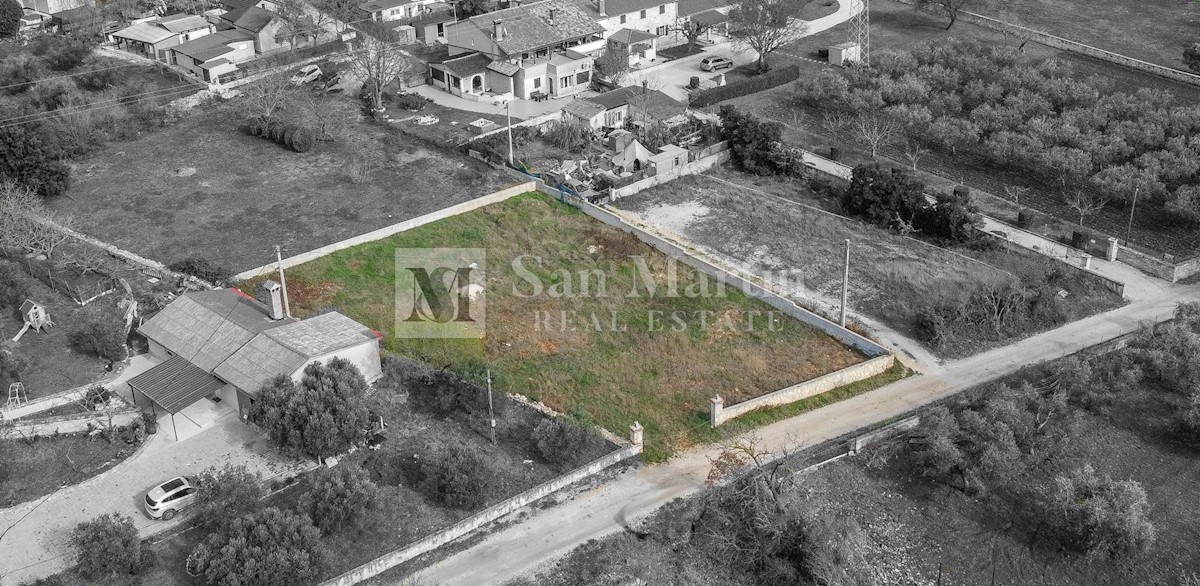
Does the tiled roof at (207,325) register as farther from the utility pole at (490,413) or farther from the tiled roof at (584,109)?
the tiled roof at (584,109)

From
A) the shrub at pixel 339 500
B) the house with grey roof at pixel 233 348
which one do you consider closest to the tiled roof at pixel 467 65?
the house with grey roof at pixel 233 348

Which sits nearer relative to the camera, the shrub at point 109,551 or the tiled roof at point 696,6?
the shrub at point 109,551

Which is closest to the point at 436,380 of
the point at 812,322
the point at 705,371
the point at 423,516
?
the point at 423,516

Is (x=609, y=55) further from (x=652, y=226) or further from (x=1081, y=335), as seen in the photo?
(x=1081, y=335)

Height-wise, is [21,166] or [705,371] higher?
[21,166]

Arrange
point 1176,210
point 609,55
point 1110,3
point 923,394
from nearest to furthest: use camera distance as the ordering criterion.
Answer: point 923,394 < point 1176,210 < point 609,55 < point 1110,3

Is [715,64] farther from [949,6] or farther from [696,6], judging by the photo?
[949,6]
